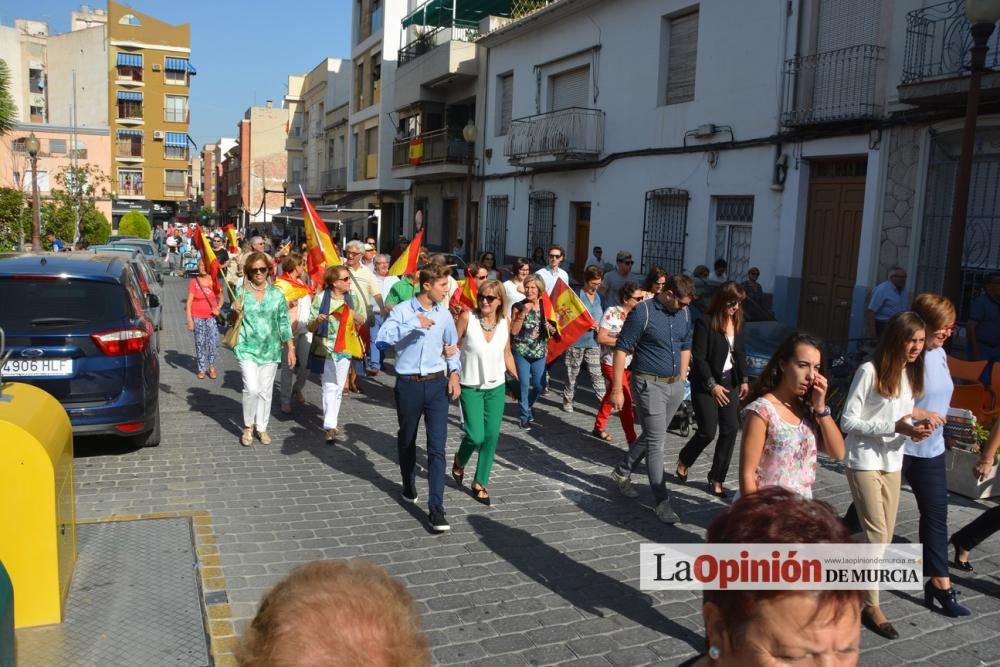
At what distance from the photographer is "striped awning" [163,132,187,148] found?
230ft

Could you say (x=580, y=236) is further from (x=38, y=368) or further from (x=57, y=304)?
(x=38, y=368)

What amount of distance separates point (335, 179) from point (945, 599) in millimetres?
41688

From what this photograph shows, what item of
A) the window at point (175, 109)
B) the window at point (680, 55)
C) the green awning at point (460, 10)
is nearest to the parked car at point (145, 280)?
the window at point (680, 55)

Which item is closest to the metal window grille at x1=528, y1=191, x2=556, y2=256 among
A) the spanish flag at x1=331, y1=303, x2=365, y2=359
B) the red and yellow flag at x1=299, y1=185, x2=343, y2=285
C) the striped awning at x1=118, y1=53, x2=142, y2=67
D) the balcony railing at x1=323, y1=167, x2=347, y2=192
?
the red and yellow flag at x1=299, y1=185, x2=343, y2=285

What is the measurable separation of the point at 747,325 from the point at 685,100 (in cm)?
800

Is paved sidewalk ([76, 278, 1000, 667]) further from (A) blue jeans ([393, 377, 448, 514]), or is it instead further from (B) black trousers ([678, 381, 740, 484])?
(A) blue jeans ([393, 377, 448, 514])

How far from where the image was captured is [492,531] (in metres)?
5.84

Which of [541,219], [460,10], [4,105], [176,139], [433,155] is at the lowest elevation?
[541,219]

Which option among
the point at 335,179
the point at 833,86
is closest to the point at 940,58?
the point at 833,86

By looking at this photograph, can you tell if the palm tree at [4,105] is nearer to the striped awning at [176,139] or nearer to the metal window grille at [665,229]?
the metal window grille at [665,229]

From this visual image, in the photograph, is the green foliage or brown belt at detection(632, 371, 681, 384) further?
the green foliage

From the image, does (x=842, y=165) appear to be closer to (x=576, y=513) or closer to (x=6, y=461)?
(x=576, y=513)

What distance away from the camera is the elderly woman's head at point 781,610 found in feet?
5.59

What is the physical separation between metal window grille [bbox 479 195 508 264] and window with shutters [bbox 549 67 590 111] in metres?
3.57
